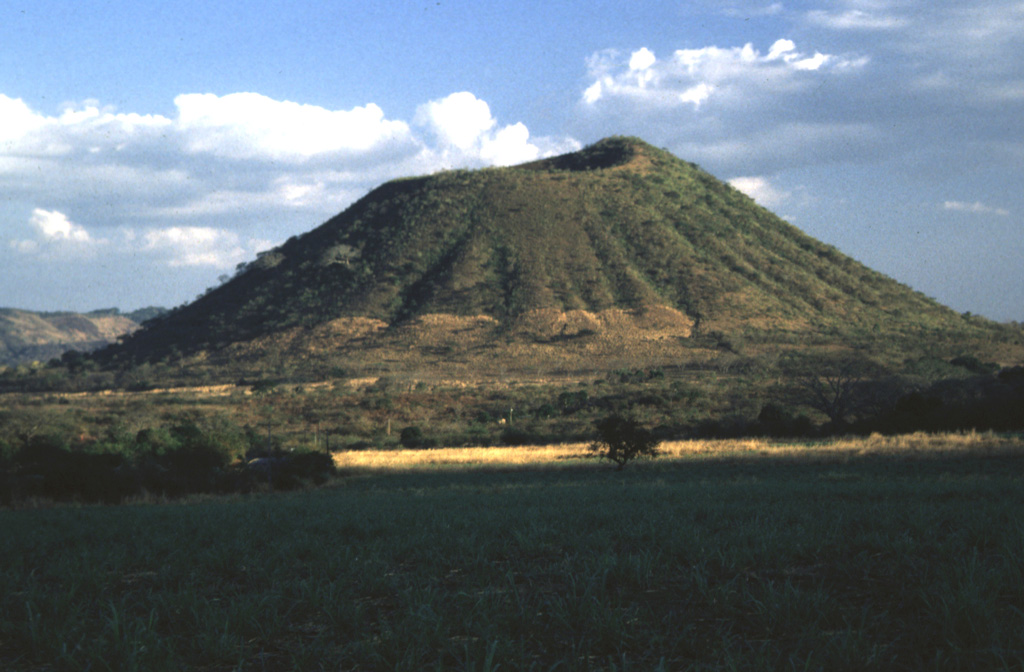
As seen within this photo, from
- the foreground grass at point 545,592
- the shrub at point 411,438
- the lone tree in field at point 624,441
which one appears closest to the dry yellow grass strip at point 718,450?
the lone tree in field at point 624,441

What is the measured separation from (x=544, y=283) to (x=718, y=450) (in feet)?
202

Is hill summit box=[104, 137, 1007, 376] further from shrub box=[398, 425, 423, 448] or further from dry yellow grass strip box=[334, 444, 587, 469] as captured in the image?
dry yellow grass strip box=[334, 444, 587, 469]

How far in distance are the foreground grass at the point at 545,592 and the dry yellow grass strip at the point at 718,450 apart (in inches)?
720

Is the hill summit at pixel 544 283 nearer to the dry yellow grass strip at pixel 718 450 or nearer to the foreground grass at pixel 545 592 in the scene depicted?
the dry yellow grass strip at pixel 718 450

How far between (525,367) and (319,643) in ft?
237

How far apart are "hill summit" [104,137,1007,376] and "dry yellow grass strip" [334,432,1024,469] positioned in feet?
125

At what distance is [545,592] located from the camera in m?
6.46

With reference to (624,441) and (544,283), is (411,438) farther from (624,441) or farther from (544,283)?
(544,283)

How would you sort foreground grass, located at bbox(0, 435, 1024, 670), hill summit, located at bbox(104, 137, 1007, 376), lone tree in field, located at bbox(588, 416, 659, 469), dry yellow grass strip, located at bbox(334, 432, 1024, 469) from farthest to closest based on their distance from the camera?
hill summit, located at bbox(104, 137, 1007, 376) < lone tree in field, located at bbox(588, 416, 659, 469) < dry yellow grass strip, located at bbox(334, 432, 1024, 469) < foreground grass, located at bbox(0, 435, 1024, 670)

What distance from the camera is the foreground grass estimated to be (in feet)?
16.2

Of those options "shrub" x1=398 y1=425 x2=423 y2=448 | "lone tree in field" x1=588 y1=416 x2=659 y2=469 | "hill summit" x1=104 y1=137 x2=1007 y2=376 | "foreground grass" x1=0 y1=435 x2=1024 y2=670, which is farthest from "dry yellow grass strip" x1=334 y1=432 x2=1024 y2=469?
"hill summit" x1=104 y1=137 x2=1007 y2=376

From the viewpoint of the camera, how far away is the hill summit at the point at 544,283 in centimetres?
8638

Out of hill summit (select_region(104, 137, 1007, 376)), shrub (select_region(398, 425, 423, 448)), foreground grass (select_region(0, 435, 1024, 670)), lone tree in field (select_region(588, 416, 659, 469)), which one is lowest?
shrub (select_region(398, 425, 423, 448))

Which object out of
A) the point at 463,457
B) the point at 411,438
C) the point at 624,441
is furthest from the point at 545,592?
the point at 411,438
